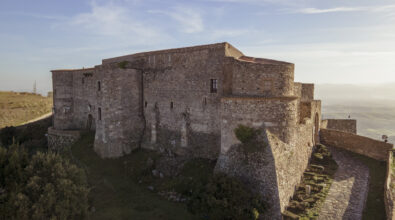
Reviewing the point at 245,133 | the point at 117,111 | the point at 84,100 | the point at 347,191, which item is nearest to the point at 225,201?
the point at 245,133

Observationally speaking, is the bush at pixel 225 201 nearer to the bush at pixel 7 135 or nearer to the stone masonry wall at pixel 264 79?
the stone masonry wall at pixel 264 79

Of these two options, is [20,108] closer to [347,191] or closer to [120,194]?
[120,194]

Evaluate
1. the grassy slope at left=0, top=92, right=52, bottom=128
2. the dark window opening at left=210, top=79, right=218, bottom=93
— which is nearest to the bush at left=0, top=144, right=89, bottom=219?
the dark window opening at left=210, top=79, right=218, bottom=93

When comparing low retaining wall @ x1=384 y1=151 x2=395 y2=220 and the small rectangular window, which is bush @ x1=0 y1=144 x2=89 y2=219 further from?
low retaining wall @ x1=384 y1=151 x2=395 y2=220

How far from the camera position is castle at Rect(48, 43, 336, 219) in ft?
47.1

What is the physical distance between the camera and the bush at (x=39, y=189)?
9.97 meters

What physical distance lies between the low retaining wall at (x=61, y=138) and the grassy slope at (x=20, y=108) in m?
15.8

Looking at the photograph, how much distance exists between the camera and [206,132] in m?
18.9

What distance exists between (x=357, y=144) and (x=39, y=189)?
81.2ft

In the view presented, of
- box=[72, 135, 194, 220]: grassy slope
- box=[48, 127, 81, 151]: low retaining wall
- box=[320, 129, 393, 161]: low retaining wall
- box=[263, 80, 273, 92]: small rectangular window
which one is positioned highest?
box=[263, 80, 273, 92]: small rectangular window

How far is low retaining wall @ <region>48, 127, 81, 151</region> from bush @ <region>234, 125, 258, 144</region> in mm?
19259

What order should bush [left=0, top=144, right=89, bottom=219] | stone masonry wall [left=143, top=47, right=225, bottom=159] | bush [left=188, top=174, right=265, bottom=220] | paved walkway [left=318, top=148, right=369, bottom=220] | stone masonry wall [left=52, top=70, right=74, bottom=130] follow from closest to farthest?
bush [left=0, top=144, right=89, bottom=219], bush [left=188, top=174, right=265, bottom=220], paved walkway [left=318, top=148, right=369, bottom=220], stone masonry wall [left=143, top=47, right=225, bottom=159], stone masonry wall [left=52, top=70, right=74, bottom=130]

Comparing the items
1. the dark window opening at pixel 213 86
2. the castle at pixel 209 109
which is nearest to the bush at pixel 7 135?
the castle at pixel 209 109

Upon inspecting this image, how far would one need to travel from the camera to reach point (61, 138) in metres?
27.2
